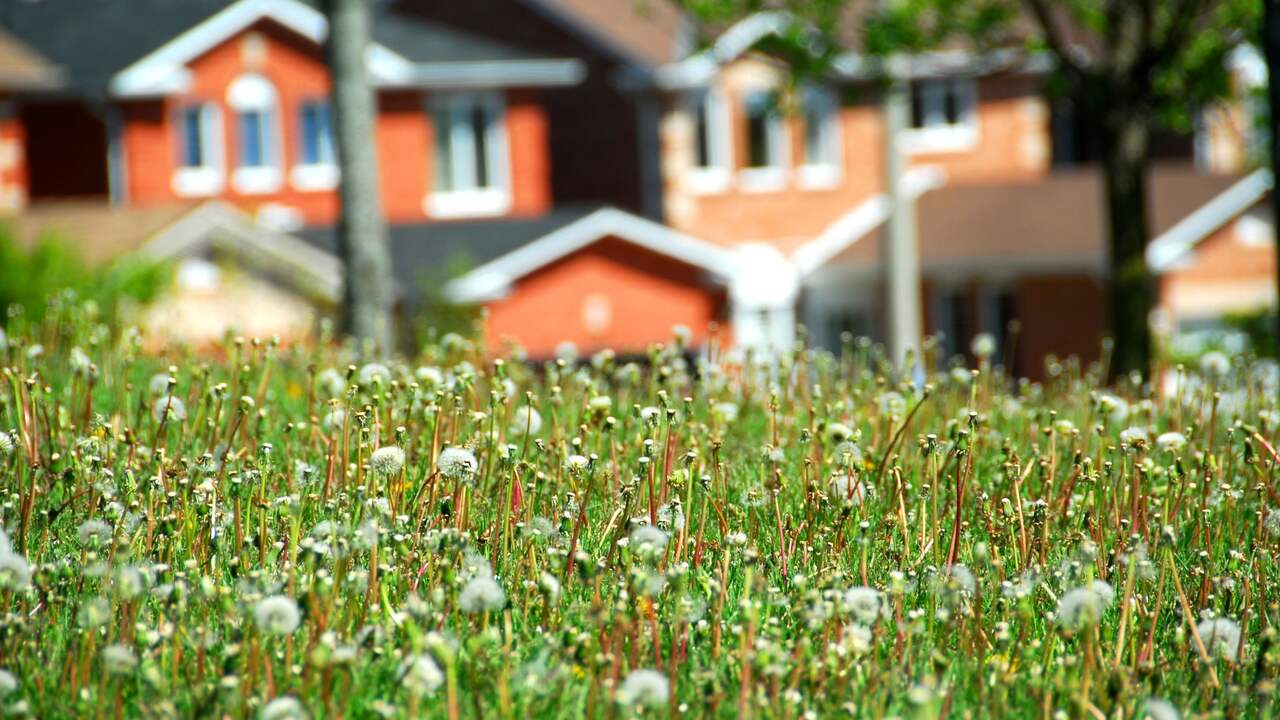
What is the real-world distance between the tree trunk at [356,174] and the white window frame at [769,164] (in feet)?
53.1

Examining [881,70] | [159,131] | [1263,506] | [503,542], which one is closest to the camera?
[503,542]

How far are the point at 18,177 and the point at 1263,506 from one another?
89.0 ft

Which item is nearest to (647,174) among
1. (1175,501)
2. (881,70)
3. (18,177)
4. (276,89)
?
(276,89)

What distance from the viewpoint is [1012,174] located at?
3288cm

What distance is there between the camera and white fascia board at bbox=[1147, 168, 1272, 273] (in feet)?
96.7

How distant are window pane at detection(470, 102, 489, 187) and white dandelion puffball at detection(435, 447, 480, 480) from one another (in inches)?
1047

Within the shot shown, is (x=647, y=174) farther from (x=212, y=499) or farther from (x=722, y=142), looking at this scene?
(x=212, y=499)

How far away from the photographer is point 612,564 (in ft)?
16.9

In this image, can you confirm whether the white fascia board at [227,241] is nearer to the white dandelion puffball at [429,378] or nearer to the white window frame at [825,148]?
the white window frame at [825,148]

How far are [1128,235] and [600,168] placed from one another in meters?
15.9

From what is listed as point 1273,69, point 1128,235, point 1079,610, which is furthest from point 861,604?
point 1128,235

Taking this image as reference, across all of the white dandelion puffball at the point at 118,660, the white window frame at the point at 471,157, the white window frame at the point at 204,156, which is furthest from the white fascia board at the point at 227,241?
the white dandelion puffball at the point at 118,660

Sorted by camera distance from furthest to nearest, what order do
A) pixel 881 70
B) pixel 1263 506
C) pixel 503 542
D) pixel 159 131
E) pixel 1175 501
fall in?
pixel 159 131 < pixel 881 70 < pixel 1175 501 < pixel 1263 506 < pixel 503 542

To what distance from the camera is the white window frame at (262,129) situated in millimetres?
29734
